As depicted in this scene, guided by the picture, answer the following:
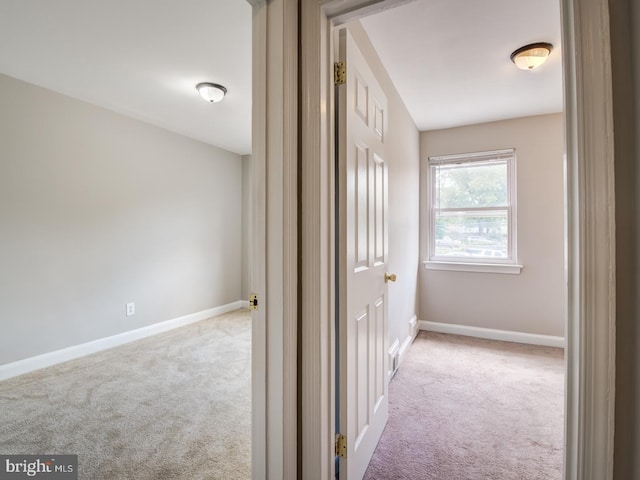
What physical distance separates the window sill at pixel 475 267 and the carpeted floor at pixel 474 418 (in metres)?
0.87

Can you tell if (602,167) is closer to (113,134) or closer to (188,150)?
(113,134)

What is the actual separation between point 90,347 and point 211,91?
2739 millimetres

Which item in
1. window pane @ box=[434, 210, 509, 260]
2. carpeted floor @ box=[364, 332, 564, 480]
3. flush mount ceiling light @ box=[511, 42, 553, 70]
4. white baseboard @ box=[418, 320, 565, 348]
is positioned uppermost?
flush mount ceiling light @ box=[511, 42, 553, 70]

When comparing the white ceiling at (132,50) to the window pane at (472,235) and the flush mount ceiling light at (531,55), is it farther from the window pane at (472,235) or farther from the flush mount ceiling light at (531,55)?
the window pane at (472,235)

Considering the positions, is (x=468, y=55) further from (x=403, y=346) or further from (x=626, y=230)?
(x=403, y=346)

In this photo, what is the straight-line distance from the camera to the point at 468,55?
86.7 inches

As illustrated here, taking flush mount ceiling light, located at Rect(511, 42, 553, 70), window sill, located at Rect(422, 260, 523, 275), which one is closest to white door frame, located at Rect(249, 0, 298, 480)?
flush mount ceiling light, located at Rect(511, 42, 553, 70)

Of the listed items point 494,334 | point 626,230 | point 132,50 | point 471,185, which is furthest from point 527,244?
point 132,50

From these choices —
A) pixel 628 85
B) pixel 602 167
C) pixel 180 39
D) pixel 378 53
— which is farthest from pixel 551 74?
pixel 180 39

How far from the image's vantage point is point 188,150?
160 inches

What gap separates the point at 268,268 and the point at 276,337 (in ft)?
0.83

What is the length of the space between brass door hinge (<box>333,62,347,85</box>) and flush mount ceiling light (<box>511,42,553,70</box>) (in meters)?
1.64

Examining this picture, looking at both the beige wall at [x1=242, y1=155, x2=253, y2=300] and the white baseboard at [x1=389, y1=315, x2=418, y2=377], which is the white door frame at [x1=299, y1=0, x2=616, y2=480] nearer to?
the white baseboard at [x1=389, y1=315, x2=418, y2=377]

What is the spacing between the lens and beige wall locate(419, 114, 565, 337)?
10.6 feet
